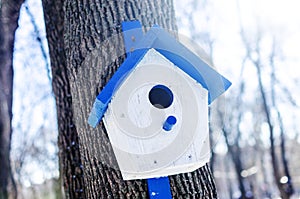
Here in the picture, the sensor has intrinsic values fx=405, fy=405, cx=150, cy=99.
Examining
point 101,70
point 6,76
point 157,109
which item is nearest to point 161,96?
point 157,109

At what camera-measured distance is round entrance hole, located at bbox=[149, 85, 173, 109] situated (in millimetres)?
1596

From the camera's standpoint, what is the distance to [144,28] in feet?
5.86

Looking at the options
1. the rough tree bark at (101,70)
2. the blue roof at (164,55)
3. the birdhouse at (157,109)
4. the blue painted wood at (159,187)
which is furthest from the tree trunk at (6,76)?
the blue painted wood at (159,187)

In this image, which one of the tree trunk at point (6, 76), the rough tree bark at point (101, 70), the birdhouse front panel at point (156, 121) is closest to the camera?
the birdhouse front panel at point (156, 121)

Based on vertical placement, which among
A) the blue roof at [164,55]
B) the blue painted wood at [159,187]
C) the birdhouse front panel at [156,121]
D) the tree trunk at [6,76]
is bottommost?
the blue painted wood at [159,187]

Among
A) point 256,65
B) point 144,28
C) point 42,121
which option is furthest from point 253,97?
→ point 144,28

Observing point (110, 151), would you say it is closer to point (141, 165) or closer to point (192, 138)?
point (141, 165)

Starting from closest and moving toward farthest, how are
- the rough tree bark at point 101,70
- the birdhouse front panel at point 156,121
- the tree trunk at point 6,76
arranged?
the birdhouse front panel at point 156,121, the rough tree bark at point 101,70, the tree trunk at point 6,76

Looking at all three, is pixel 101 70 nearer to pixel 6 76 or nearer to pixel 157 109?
pixel 157 109

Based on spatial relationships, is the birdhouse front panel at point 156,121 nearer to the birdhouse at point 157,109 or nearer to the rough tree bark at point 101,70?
the birdhouse at point 157,109

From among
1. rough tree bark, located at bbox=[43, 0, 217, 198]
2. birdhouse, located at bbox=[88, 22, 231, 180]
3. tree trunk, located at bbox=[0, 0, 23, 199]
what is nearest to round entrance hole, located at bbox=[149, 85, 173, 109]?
birdhouse, located at bbox=[88, 22, 231, 180]

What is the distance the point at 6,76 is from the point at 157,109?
5.24 meters

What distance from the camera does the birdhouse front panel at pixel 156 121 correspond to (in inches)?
59.6

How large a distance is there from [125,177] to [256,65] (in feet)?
37.0
